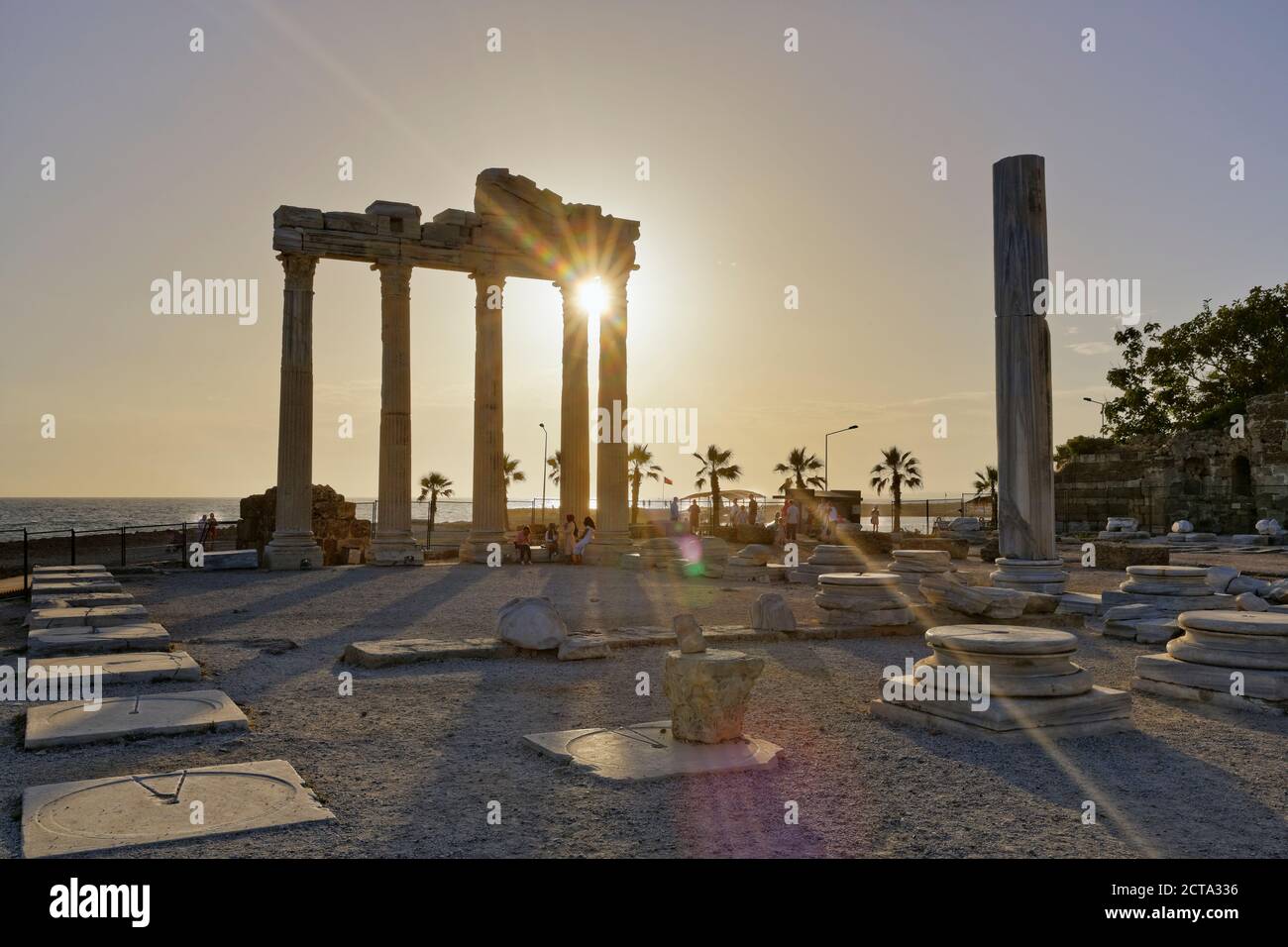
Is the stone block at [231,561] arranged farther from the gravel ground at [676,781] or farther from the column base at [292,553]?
the gravel ground at [676,781]

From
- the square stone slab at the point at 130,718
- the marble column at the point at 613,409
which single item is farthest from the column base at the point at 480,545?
the square stone slab at the point at 130,718

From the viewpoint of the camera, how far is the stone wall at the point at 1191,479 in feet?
101

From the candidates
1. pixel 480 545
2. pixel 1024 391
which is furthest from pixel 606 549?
pixel 1024 391

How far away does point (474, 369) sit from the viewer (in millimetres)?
25234

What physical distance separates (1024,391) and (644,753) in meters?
9.14

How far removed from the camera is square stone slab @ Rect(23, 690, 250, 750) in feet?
19.5

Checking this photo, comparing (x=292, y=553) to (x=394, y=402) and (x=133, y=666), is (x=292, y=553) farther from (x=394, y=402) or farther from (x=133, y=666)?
(x=133, y=666)

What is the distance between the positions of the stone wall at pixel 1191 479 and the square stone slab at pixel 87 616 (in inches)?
1312

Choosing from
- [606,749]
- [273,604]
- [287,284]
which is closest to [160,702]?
A: [606,749]
